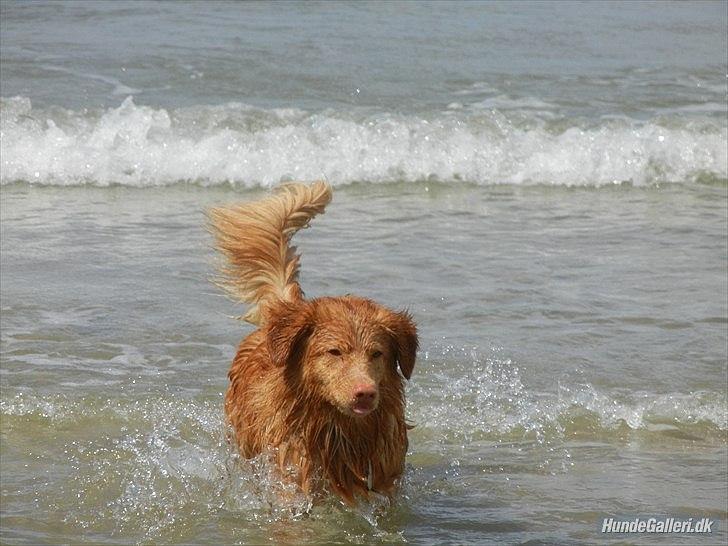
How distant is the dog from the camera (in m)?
5.26

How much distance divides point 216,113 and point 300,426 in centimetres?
988

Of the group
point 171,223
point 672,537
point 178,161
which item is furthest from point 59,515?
point 178,161

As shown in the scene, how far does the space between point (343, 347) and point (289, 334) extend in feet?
0.86

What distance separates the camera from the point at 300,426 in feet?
18.2

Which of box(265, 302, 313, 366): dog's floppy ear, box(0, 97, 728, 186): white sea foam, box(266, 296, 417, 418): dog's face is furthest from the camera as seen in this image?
box(0, 97, 728, 186): white sea foam

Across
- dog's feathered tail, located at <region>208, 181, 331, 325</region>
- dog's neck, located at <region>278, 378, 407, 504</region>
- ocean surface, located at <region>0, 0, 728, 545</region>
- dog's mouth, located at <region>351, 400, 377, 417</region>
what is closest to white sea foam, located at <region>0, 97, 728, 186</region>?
ocean surface, located at <region>0, 0, 728, 545</region>

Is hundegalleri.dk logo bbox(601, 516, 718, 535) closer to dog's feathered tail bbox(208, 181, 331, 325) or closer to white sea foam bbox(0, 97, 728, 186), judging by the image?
dog's feathered tail bbox(208, 181, 331, 325)

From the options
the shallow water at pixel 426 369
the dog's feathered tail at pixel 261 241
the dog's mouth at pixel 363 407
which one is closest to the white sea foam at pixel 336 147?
the shallow water at pixel 426 369

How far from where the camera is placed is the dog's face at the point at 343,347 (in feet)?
17.0

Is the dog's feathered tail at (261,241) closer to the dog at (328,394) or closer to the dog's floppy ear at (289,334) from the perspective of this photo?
the dog at (328,394)

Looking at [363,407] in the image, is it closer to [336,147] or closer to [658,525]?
[658,525]

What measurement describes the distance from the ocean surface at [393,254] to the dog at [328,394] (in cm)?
15

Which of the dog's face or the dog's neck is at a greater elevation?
the dog's face

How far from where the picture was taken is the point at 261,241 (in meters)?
6.65
